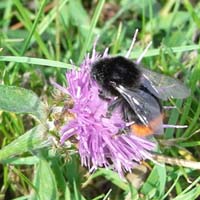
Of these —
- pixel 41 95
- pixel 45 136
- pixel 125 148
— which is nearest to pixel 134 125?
pixel 125 148

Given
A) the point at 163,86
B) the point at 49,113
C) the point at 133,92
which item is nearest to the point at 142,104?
the point at 133,92

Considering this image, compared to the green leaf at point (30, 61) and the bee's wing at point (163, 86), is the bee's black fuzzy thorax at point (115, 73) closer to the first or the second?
the bee's wing at point (163, 86)

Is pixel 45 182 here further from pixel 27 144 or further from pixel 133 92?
pixel 133 92

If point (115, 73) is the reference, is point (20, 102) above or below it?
below

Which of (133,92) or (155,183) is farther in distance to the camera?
(155,183)

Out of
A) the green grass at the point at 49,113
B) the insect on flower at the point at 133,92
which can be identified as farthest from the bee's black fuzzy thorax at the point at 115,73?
the green grass at the point at 49,113

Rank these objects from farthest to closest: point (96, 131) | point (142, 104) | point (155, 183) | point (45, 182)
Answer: point (155, 183)
point (45, 182)
point (96, 131)
point (142, 104)

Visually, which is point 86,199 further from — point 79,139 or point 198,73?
point 198,73

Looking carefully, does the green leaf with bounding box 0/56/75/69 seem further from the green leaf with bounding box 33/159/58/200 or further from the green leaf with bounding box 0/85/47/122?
the green leaf with bounding box 33/159/58/200
